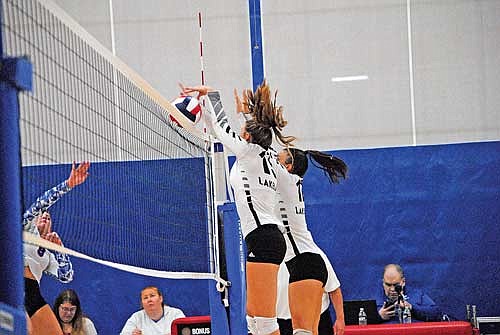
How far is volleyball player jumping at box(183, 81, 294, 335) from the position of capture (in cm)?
657

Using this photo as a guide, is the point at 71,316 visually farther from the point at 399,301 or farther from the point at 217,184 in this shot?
the point at 399,301

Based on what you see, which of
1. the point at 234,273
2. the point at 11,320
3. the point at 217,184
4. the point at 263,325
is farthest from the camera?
the point at 217,184

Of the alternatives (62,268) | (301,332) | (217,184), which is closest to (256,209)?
(217,184)

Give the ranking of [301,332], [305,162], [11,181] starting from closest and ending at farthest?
1. [11,181]
2. [301,332]
3. [305,162]

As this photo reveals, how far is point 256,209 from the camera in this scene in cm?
668

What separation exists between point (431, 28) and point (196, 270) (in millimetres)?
4993

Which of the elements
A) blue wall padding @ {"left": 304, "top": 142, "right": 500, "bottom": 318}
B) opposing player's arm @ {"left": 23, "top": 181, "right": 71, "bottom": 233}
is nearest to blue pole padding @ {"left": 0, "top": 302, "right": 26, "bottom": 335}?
opposing player's arm @ {"left": 23, "top": 181, "right": 71, "bottom": 233}

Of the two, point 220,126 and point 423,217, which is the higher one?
point 220,126

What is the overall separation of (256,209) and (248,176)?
0.25 metres

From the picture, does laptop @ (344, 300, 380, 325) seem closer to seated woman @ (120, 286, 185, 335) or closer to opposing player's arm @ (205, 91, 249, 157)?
seated woman @ (120, 286, 185, 335)

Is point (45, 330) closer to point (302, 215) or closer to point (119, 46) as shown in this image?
point (302, 215)

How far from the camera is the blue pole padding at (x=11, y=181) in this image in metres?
2.80

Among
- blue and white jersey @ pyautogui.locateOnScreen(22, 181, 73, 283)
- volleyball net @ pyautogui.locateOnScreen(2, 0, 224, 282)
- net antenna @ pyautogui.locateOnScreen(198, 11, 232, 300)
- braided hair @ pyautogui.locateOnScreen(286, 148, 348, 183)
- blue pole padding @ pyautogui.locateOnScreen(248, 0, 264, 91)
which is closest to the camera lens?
blue and white jersey @ pyautogui.locateOnScreen(22, 181, 73, 283)

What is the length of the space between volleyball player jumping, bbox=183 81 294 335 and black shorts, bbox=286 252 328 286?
1.98 ft
